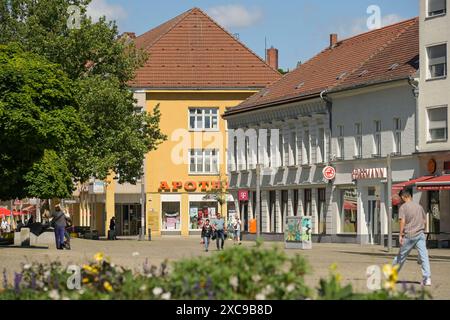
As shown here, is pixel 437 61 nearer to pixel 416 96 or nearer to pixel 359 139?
pixel 416 96

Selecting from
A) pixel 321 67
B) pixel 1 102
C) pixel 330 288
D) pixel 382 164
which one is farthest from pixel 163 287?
pixel 321 67

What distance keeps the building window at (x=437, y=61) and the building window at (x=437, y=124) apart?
157cm

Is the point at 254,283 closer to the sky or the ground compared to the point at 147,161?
closer to the ground

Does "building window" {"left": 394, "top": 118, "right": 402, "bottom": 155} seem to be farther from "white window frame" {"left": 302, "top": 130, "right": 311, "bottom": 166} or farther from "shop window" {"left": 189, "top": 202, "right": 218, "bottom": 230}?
"shop window" {"left": 189, "top": 202, "right": 218, "bottom": 230}

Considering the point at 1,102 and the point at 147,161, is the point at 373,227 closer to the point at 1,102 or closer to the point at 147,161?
the point at 1,102

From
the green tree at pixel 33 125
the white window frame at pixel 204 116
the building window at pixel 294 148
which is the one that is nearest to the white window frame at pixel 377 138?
the building window at pixel 294 148

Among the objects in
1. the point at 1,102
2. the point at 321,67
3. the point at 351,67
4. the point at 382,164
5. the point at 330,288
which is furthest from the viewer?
the point at 321,67

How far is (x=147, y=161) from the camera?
104m

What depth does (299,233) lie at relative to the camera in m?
59.0

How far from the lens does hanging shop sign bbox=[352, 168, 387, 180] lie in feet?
215

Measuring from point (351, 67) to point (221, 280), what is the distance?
60.1 m

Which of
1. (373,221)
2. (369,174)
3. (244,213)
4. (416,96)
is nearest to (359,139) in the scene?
(369,174)

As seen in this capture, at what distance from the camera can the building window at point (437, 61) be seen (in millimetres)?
60781

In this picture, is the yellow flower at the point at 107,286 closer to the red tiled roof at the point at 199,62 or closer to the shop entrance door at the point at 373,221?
the shop entrance door at the point at 373,221
